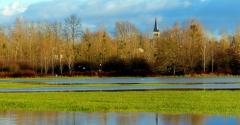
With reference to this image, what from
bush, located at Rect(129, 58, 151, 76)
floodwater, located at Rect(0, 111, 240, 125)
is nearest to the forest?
bush, located at Rect(129, 58, 151, 76)

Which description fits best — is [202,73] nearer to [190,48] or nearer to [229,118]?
[190,48]

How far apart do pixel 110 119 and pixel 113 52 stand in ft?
347

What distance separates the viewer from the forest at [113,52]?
118500mm

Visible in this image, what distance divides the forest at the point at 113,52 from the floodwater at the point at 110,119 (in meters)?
83.4

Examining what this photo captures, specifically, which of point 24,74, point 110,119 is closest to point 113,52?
point 24,74

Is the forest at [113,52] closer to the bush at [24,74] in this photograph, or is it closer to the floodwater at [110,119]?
the bush at [24,74]

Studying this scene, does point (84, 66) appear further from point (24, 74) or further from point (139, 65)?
point (24, 74)

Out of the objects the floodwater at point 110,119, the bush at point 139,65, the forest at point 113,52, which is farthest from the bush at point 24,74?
the floodwater at point 110,119

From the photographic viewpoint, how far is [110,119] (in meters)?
24.0

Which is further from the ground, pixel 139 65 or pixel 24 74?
pixel 139 65

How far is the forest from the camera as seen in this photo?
11850 cm

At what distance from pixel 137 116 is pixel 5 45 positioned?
379 ft

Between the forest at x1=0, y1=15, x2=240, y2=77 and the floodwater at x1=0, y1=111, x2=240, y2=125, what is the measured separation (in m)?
83.4

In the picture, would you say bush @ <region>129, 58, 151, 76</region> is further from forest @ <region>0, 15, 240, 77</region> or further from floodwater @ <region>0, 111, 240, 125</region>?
floodwater @ <region>0, 111, 240, 125</region>
